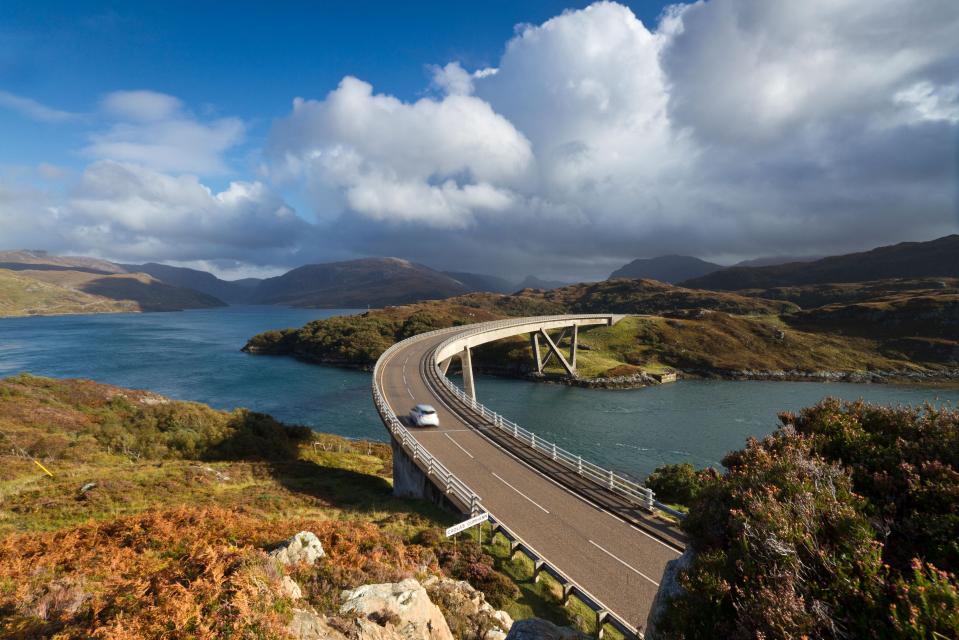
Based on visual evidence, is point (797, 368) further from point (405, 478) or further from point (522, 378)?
point (405, 478)

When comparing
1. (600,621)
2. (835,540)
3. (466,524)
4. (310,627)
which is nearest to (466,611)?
(600,621)

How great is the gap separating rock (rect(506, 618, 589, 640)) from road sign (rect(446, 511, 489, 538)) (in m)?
6.42

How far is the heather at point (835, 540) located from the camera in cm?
491

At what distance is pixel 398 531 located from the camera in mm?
16172

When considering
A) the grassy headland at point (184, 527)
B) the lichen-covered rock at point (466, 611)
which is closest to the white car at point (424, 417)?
the grassy headland at point (184, 527)

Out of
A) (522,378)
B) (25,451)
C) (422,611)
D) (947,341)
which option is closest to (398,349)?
(522,378)

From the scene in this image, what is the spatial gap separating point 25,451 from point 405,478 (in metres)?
24.5

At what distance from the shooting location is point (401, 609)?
355 inches

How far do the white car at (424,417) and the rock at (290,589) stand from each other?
72.2ft

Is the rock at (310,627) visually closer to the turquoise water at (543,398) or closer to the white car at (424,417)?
the white car at (424,417)

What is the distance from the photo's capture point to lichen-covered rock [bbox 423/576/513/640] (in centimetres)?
998

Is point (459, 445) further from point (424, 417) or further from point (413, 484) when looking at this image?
point (424, 417)

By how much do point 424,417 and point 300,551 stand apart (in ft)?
65.9

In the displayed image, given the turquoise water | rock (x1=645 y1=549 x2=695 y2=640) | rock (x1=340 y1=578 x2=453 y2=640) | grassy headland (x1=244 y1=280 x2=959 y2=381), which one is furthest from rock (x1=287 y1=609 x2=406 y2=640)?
grassy headland (x1=244 y1=280 x2=959 y2=381)
